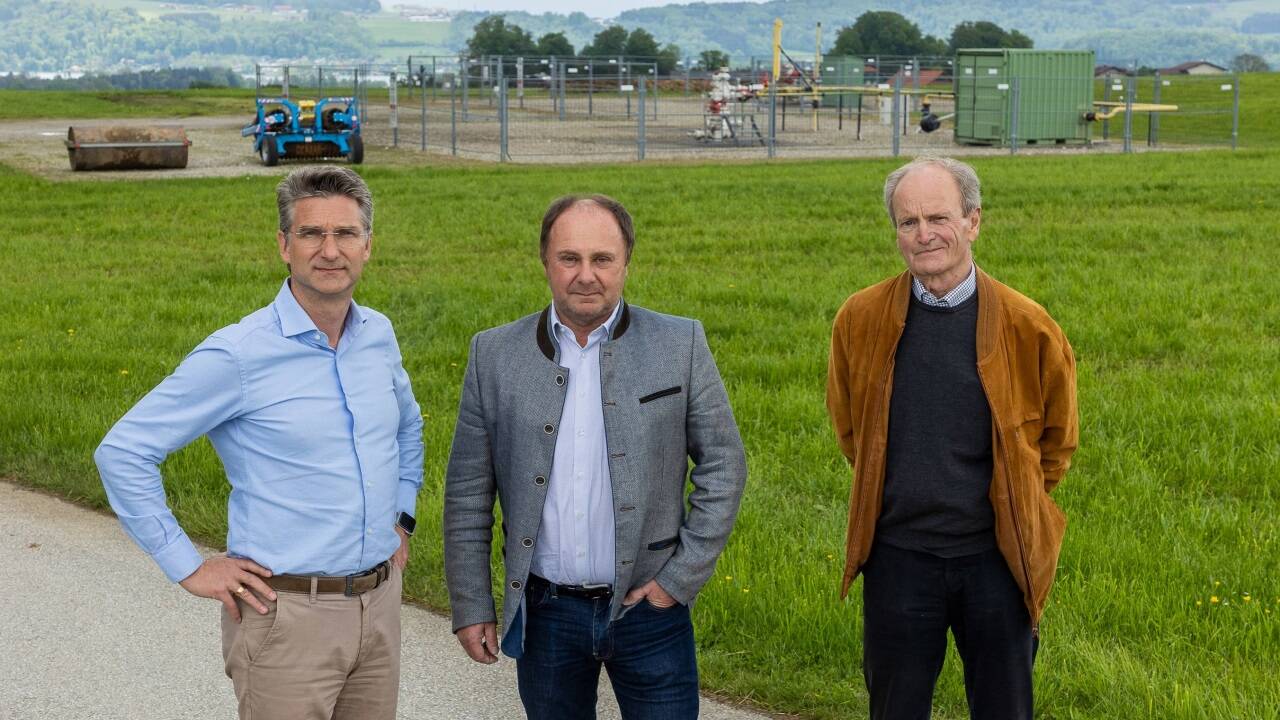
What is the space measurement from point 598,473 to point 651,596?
1.05 ft

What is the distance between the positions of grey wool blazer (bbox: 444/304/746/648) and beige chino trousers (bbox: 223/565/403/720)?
0.35 metres

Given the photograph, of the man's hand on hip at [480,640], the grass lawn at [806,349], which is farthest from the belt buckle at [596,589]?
the grass lawn at [806,349]

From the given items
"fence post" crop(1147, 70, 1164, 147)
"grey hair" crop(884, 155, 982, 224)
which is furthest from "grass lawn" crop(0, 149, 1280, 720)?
"fence post" crop(1147, 70, 1164, 147)

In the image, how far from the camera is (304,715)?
3258mm

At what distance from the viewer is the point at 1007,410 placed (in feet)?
11.7

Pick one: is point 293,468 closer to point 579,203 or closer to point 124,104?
point 579,203

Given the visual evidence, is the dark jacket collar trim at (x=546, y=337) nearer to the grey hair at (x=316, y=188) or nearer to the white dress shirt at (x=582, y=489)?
the white dress shirt at (x=582, y=489)

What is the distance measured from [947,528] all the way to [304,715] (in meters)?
1.62

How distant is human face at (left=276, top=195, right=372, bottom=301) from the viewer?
329 centimetres

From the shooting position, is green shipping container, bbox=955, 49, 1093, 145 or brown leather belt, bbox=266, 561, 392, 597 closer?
brown leather belt, bbox=266, 561, 392, 597

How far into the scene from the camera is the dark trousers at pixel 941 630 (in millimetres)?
3656

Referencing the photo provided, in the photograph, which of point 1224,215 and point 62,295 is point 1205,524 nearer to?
point 62,295

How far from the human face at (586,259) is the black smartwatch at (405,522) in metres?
0.70

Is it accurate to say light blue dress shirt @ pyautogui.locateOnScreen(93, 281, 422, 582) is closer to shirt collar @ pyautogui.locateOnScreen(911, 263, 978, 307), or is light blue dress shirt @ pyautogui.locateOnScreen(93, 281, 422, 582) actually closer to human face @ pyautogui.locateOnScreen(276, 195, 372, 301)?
human face @ pyautogui.locateOnScreen(276, 195, 372, 301)
